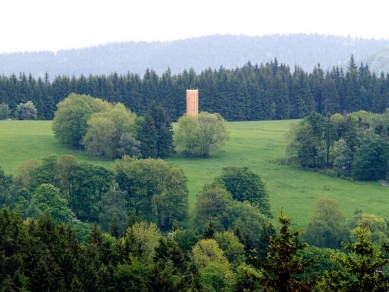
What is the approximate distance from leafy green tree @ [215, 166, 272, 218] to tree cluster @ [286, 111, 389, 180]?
70.6 ft

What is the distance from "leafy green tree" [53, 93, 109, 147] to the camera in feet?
397

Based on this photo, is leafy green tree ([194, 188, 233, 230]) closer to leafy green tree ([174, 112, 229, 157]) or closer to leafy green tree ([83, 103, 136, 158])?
leafy green tree ([83, 103, 136, 158])

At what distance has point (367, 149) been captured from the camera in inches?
4225

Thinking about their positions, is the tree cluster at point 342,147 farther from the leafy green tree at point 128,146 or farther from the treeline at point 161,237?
the treeline at point 161,237

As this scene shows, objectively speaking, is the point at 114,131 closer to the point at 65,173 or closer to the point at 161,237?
the point at 65,173

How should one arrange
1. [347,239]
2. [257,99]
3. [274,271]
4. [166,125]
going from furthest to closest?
[257,99] → [166,125] → [347,239] → [274,271]

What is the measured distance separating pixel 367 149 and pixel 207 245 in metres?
51.3

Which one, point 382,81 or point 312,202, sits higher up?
point 382,81

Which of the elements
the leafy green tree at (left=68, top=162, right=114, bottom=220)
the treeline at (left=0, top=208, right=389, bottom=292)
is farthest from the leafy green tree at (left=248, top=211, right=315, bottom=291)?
the leafy green tree at (left=68, top=162, right=114, bottom=220)

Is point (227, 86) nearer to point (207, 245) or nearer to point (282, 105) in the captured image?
point (282, 105)

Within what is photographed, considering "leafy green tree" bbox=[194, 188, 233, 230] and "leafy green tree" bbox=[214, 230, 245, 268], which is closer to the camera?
"leafy green tree" bbox=[214, 230, 245, 268]

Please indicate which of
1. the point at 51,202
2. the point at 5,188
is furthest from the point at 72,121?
the point at 51,202

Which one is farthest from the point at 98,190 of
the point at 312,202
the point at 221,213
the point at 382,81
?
the point at 382,81

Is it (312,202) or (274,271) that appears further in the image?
(312,202)
